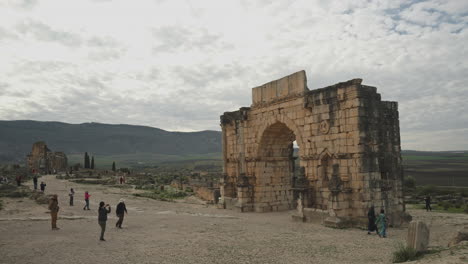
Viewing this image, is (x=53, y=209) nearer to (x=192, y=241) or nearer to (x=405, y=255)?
(x=192, y=241)

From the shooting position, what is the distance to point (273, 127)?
61.1 feet

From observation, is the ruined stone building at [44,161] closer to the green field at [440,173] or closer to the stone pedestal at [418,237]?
→ the green field at [440,173]

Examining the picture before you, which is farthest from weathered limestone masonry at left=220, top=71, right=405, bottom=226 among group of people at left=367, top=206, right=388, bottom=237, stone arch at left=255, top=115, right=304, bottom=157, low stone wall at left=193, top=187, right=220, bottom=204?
low stone wall at left=193, top=187, right=220, bottom=204

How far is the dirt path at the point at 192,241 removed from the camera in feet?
29.1

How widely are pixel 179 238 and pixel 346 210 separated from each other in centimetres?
649

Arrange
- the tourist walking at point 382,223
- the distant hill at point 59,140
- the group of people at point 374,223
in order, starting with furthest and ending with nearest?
the distant hill at point 59,140 → the group of people at point 374,223 → the tourist walking at point 382,223

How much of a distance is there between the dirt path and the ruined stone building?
3778 cm

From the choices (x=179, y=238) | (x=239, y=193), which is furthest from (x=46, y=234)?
(x=239, y=193)

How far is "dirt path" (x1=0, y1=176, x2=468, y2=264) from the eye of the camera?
8.86 m

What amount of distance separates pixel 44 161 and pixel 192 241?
47.0 metres

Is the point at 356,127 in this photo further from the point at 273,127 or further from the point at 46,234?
the point at 46,234

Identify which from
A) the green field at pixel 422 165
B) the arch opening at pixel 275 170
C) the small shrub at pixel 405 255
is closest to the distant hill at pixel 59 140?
the green field at pixel 422 165

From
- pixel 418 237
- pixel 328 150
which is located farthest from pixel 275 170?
pixel 418 237

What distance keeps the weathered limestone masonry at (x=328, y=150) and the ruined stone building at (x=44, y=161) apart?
40506 millimetres
